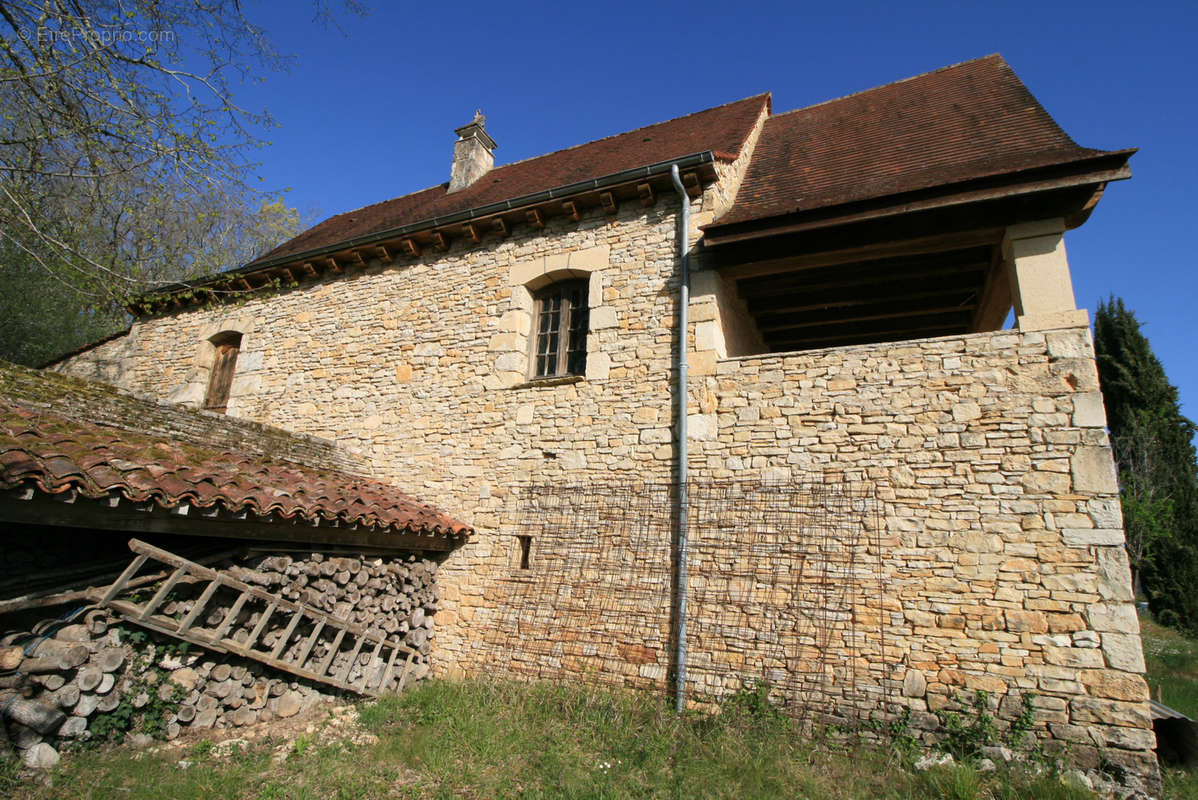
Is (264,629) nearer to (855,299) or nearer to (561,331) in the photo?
(561,331)

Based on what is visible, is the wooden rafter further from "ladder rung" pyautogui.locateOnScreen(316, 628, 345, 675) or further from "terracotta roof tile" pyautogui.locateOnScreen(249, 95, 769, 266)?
"ladder rung" pyautogui.locateOnScreen(316, 628, 345, 675)

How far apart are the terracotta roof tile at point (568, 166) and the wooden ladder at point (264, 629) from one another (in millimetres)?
4988

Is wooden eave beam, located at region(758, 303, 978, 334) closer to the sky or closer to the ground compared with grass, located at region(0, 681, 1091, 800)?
closer to the sky

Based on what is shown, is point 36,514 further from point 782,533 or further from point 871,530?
point 871,530

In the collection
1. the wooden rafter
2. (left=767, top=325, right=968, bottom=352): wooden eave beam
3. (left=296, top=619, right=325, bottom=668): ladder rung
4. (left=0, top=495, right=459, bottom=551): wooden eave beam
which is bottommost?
(left=296, top=619, right=325, bottom=668): ladder rung

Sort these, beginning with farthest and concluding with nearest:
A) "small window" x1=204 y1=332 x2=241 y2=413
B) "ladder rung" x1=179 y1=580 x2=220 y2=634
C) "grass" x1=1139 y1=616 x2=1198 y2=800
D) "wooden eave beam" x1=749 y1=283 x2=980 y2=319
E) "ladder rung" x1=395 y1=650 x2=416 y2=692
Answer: "small window" x1=204 y1=332 x2=241 y2=413, "wooden eave beam" x1=749 y1=283 x2=980 y2=319, "ladder rung" x1=395 y1=650 x2=416 y2=692, "grass" x1=1139 y1=616 x2=1198 y2=800, "ladder rung" x1=179 y1=580 x2=220 y2=634

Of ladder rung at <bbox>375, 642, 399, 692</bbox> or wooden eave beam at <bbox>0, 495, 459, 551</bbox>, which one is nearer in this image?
wooden eave beam at <bbox>0, 495, 459, 551</bbox>

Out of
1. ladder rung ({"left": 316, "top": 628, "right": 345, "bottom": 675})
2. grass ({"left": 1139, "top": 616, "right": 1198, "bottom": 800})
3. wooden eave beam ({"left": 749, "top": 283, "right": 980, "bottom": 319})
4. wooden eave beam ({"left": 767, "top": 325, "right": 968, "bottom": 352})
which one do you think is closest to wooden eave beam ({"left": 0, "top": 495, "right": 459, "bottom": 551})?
ladder rung ({"left": 316, "top": 628, "right": 345, "bottom": 675})

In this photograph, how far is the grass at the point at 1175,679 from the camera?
4.46 m

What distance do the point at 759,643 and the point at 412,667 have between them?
137 inches

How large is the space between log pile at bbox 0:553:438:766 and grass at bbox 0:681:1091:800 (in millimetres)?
301

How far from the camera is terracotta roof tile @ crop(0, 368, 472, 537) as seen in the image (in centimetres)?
350

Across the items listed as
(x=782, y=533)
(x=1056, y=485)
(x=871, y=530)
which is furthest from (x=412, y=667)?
(x=1056, y=485)

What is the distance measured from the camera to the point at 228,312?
9.42m
